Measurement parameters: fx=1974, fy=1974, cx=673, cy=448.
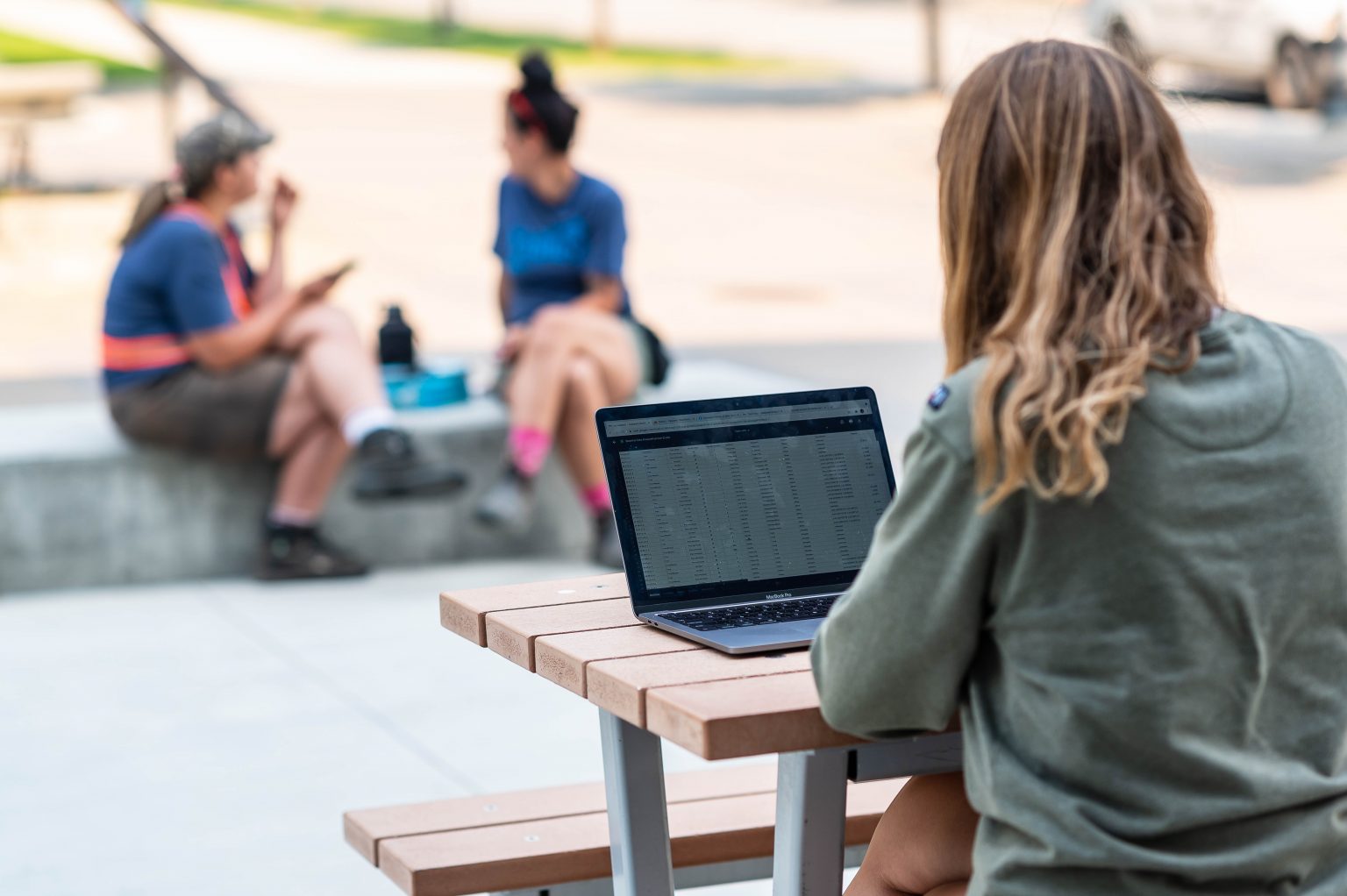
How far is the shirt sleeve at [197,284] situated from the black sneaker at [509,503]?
3.35ft

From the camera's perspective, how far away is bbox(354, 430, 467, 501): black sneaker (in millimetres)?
6227

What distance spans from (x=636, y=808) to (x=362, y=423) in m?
3.77

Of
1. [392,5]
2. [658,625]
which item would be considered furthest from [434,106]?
[658,625]

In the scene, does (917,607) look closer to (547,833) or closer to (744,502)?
(744,502)

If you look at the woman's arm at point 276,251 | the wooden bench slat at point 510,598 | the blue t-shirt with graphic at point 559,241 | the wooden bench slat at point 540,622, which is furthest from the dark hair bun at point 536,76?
the wooden bench slat at point 540,622

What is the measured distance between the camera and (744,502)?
104 inches

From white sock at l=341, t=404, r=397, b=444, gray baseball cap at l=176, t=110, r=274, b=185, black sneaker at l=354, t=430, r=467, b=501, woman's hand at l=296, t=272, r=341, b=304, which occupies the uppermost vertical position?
gray baseball cap at l=176, t=110, r=274, b=185

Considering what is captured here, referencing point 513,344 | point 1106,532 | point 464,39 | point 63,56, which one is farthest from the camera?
point 464,39

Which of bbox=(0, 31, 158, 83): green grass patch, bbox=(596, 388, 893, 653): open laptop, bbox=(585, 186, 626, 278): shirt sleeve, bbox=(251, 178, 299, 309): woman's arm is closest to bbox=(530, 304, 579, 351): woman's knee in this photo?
bbox=(585, 186, 626, 278): shirt sleeve

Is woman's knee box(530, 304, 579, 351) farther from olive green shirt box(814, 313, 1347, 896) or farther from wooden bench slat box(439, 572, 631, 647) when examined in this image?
olive green shirt box(814, 313, 1347, 896)

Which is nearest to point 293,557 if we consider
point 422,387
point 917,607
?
point 422,387

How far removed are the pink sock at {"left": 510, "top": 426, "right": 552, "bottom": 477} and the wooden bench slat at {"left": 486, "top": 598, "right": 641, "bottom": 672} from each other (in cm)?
371

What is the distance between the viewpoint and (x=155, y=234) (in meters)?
6.05

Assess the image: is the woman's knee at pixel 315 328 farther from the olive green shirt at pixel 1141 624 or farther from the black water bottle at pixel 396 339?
the olive green shirt at pixel 1141 624
